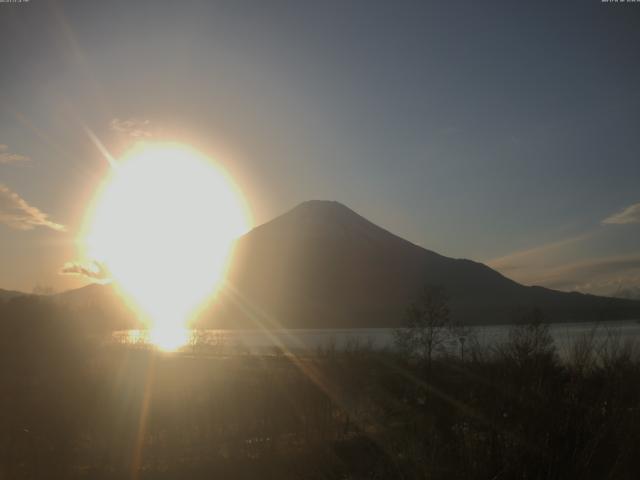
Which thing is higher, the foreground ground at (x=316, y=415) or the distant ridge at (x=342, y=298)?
the distant ridge at (x=342, y=298)

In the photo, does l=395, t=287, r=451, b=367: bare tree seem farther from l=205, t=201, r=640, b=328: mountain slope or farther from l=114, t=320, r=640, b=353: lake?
l=205, t=201, r=640, b=328: mountain slope

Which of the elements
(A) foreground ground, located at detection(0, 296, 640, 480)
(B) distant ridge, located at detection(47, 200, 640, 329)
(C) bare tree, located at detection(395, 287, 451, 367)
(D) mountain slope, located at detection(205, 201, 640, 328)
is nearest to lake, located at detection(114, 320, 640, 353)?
(A) foreground ground, located at detection(0, 296, 640, 480)

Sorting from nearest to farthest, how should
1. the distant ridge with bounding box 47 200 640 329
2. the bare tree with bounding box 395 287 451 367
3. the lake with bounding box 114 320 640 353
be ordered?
the lake with bounding box 114 320 640 353
the bare tree with bounding box 395 287 451 367
the distant ridge with bounding box 47 200 640 329

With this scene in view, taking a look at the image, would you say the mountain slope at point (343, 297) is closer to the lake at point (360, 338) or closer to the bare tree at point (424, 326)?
the lake at point (360, 338)

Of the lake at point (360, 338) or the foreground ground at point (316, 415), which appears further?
the lake at point (360, 338)

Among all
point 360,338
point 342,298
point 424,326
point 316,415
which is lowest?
point 316,415

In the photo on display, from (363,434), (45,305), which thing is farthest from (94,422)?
(45,305)

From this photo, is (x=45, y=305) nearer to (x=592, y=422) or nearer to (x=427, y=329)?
(x=427, y=329)

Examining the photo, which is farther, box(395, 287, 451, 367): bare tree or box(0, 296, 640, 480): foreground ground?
box(395, 287, 451, 367): bare tree

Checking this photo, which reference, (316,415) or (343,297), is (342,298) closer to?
(343,297)

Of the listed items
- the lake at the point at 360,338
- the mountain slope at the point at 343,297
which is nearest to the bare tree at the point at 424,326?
the lake at the point at 360,338

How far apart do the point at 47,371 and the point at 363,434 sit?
927 inches

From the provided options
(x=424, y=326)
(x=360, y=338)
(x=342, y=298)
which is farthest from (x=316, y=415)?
(x=342, y=298)

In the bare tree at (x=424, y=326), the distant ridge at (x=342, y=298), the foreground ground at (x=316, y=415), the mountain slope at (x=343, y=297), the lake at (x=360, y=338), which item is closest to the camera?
the foreground ground at (x=316, y=415)
